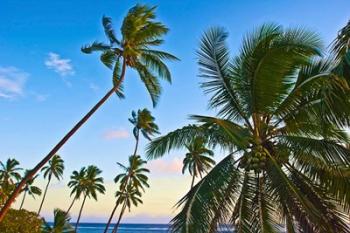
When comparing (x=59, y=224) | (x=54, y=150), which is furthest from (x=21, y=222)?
(x=54, y=150)

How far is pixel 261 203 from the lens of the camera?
34.8 feet

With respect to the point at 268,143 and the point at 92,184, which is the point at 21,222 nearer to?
the point at 268,143

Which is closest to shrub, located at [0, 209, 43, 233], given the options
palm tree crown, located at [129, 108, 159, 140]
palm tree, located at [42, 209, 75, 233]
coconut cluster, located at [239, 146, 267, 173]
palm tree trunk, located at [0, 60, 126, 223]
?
palm tree trunk, located at [0, 60, 126, 223]

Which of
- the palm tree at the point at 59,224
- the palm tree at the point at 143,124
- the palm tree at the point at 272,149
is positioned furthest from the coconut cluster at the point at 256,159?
the palm tree at the point at 143,124

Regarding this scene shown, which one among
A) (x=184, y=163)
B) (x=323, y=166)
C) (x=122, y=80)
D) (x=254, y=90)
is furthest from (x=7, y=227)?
(x=184, y=163)

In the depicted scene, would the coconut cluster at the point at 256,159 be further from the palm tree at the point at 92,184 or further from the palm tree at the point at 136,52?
the palm tree at the point at 92,184

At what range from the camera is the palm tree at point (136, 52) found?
749 inches

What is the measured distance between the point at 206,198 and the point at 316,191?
2.59 meters

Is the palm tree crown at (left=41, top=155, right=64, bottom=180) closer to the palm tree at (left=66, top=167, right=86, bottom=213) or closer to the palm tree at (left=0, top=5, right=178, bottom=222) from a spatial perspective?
the palm tree at (left=66, top=167, right=86, bottom=213)

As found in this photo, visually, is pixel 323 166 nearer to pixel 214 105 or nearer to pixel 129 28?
pixel 214 105

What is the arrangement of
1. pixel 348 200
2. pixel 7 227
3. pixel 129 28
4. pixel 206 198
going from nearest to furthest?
pixel 348 200, pixel 206 198, pixel 7 227, pixel 129 28

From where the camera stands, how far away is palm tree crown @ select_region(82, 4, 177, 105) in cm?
1922

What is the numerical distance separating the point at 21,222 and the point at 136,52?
878cm

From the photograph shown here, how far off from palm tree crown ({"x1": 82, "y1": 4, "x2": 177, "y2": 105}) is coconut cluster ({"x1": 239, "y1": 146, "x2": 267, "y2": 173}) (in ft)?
34.8
